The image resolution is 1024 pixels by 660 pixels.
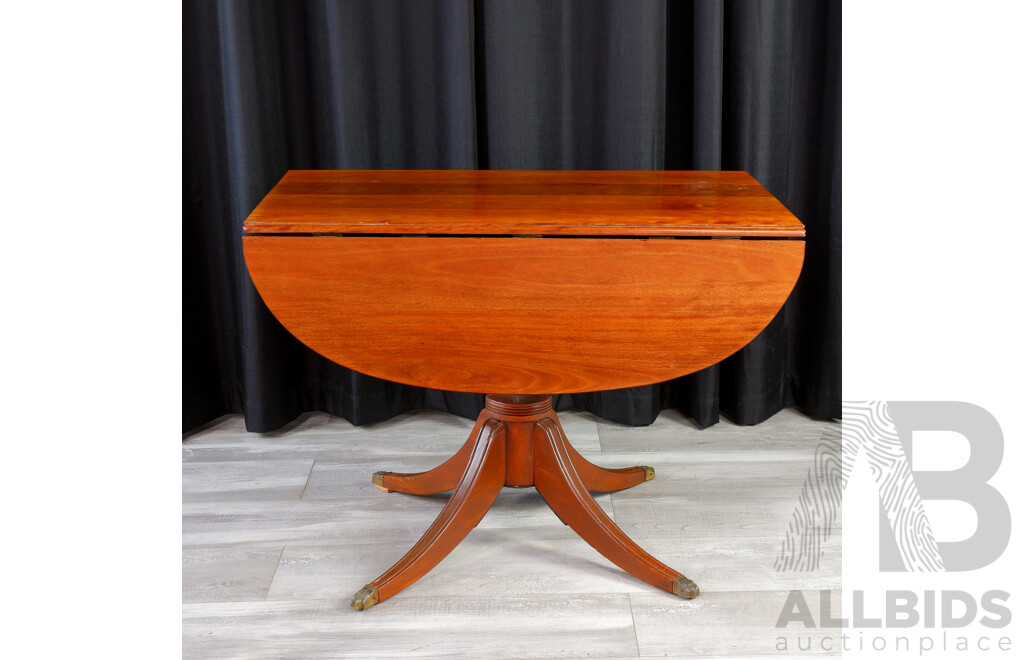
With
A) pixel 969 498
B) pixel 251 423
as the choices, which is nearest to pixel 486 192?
pixel 251 423

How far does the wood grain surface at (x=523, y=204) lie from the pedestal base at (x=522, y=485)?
42 cm

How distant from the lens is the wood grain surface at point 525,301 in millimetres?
1564

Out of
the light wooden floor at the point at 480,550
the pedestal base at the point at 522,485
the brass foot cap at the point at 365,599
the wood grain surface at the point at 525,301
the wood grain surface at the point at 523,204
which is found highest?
the wood grain surface at the point at 523,204

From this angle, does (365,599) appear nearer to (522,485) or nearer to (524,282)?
(522,485)

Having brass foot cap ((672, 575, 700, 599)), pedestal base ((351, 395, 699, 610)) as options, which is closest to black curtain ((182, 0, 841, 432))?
pedestal base ((351, 395, 699, 610))

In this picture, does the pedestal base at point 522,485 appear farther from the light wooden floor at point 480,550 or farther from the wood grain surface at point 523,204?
the wood grain surface at point 523,204

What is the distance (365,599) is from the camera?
1746mm

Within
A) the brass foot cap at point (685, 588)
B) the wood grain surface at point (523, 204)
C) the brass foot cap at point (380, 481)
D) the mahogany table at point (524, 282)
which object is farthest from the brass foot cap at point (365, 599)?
the wood grain surface at point (523, 204)

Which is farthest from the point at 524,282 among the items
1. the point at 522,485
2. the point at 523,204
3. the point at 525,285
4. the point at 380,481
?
the point at 380,481

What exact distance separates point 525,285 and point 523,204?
0.64ft

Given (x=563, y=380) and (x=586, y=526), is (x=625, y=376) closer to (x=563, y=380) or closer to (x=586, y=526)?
(x=563, y=380)

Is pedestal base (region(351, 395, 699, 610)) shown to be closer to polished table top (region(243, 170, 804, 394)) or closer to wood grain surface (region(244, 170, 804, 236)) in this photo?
polished table top (region(243, 170, 804, 394))

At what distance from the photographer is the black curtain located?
7.30 feet

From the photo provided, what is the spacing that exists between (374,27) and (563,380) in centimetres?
113
